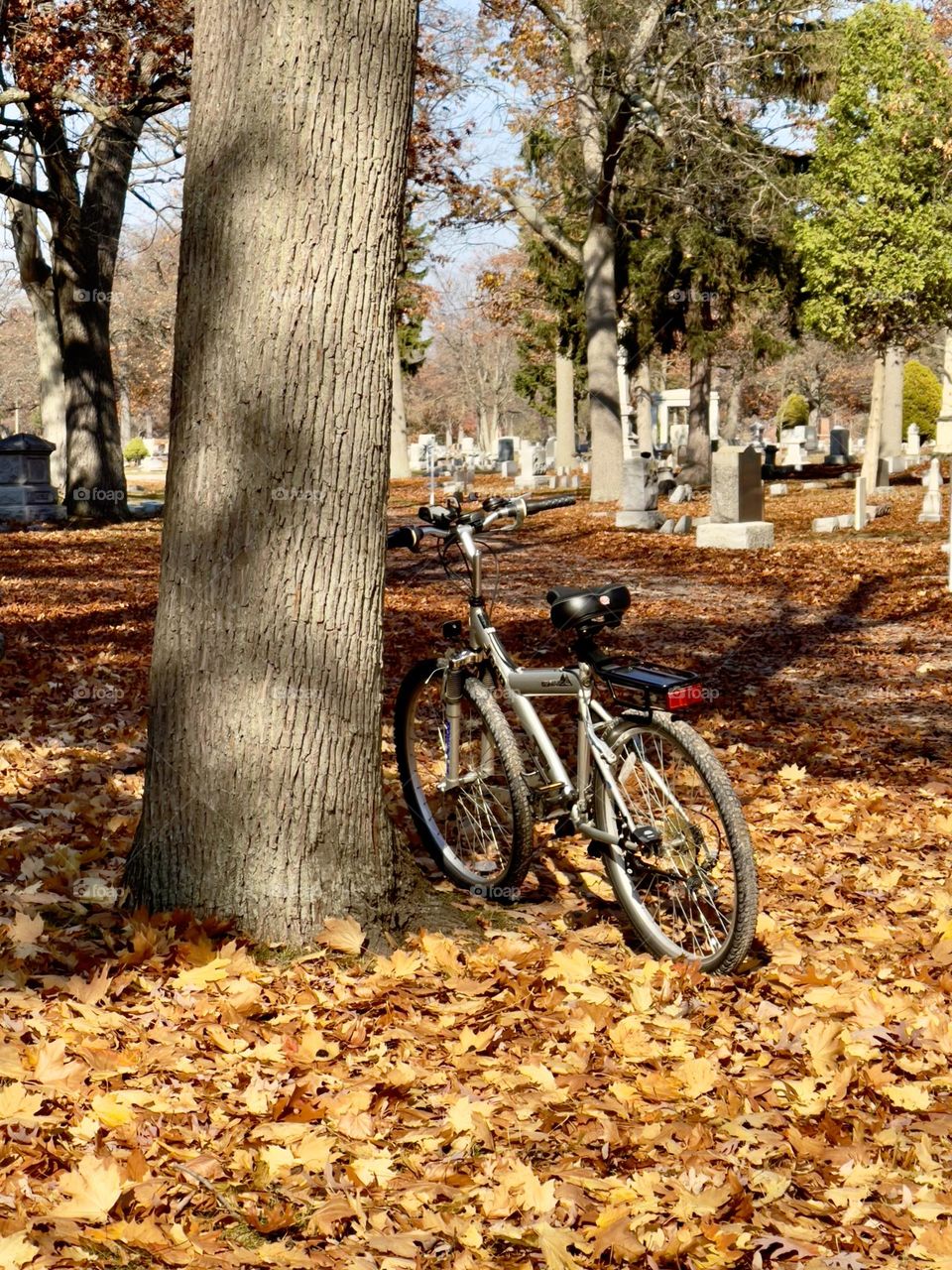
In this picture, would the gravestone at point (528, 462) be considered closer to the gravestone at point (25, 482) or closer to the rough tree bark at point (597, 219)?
the rough tree bark at point (597, 219)

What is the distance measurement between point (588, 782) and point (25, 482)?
19742 mm

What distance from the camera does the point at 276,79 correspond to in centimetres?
394

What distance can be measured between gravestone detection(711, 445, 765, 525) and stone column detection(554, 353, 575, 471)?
2191 cm

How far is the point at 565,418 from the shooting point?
40875mm

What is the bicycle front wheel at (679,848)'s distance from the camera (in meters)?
3.96

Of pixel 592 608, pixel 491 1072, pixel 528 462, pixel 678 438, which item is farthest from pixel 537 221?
pixel 491 1072

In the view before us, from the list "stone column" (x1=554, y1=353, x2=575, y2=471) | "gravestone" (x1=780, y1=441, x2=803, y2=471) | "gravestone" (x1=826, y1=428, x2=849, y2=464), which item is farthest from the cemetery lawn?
"stone column" (x1=554, y1=353, x2=575, y2=471)

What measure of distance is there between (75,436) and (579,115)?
34.1 ft

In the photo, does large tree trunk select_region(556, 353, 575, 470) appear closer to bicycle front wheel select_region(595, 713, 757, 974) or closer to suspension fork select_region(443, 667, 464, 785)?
suspension fork select_region(443, 667, 464, 785)

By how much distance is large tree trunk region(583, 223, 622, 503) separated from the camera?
84.0ft

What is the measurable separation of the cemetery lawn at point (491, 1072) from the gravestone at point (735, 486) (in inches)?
448

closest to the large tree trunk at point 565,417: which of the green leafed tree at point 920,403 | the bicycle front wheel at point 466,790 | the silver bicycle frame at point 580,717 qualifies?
the green leafed tree at point 920,403

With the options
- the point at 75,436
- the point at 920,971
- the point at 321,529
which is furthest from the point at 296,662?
the point at 75,436

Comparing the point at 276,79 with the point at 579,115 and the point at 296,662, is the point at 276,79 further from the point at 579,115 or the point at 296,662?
the point at 579,115
